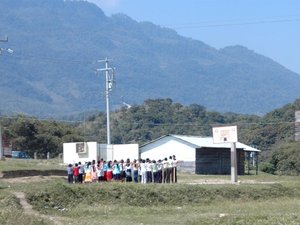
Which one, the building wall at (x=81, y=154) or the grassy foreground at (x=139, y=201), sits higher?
the building wall at (x=81, y=154)

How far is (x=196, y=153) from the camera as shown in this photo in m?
74.0

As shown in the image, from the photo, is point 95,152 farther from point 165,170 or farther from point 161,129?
point 161,129

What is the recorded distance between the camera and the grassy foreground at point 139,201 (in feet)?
104

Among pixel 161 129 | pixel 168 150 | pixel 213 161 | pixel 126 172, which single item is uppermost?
pixel 161 129

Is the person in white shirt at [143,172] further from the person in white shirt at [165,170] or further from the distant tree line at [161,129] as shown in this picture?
the distant tree line at [161,129]

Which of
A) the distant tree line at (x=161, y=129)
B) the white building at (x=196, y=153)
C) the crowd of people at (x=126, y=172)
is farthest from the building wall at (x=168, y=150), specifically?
the crowd of people at (x=126, y=172)

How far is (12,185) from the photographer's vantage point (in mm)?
39531

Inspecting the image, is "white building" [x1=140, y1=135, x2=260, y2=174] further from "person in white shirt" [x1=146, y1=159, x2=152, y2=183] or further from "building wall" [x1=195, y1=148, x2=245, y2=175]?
"person in white shirt" [x1=146, y1=159, x2=152, y2=183]

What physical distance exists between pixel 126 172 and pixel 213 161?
2893 centimetres

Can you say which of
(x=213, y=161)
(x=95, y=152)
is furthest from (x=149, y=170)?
(x=213, y=161)

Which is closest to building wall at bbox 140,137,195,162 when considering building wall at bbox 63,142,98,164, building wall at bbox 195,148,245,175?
building wall at bbox 195,148,245,175

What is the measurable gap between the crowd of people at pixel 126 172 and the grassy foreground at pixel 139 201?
2396mm

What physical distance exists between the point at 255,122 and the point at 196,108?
20.8 m

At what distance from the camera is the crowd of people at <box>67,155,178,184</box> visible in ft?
153
